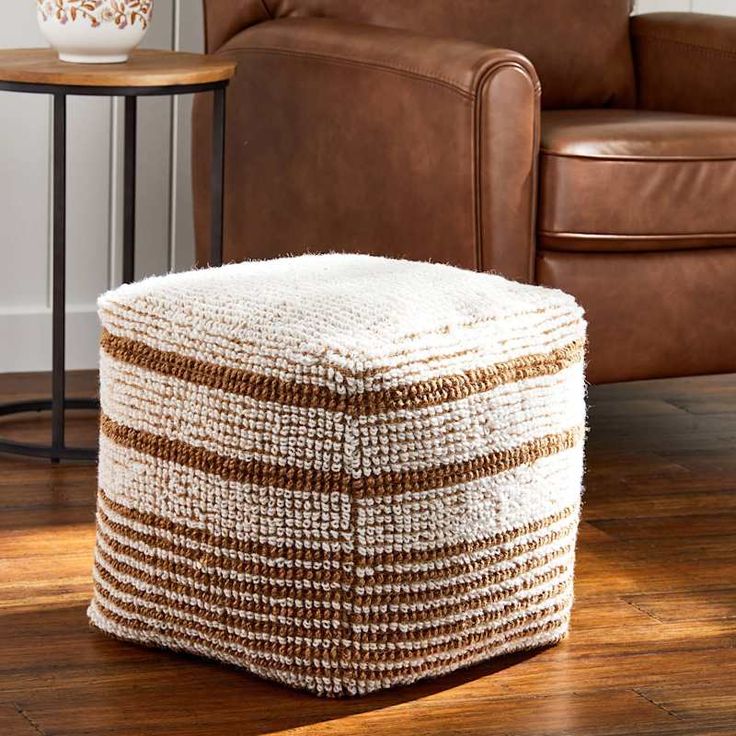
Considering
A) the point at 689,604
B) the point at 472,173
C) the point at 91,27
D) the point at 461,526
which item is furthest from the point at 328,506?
→ the point at 91,27

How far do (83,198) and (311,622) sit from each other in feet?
4.92

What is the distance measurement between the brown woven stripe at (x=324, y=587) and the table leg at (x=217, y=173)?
77 cm

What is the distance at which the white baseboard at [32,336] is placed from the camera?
8.73 ft

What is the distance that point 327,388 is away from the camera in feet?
4.26

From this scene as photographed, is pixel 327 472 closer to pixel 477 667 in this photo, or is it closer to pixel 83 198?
pixel 477 667

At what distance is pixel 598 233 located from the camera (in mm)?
2041

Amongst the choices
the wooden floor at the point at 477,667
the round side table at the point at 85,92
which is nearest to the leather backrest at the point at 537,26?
the round side table at the point at 85,92

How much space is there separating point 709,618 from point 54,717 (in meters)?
0.71

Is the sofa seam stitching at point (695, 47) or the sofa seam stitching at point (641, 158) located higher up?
the sofa seam stitching at point (695, 47)

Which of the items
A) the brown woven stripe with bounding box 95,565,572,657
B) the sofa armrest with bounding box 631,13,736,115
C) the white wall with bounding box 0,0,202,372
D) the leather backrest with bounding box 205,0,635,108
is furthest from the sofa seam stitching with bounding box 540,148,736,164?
the white wall with bounding box 0,0,202,372

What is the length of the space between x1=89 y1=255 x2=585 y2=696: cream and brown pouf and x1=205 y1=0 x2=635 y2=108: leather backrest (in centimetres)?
104

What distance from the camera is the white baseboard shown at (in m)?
2.66

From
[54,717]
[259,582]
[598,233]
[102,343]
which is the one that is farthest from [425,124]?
[54,717]

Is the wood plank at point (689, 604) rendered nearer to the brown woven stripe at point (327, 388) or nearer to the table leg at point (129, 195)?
the brown woven stripe at point (327, 388)
